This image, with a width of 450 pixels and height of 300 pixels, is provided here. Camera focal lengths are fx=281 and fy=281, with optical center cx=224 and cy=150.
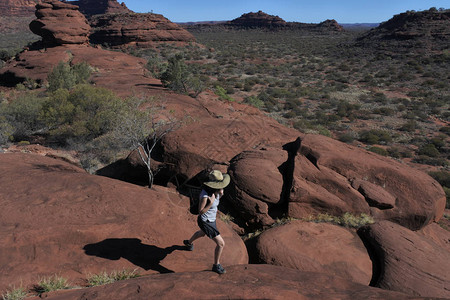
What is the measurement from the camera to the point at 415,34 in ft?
142

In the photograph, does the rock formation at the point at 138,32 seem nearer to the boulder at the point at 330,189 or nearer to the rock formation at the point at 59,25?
the rock formation at the point at 59,25

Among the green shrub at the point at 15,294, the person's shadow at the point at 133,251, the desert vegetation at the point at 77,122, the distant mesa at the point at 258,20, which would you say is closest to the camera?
the green shrub at the point at 15,294

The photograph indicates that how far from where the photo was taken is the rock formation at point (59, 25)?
1169 inches

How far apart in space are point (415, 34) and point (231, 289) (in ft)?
174

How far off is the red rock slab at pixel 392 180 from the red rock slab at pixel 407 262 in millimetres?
982

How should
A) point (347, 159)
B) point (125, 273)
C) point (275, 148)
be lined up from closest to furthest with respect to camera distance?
point (125, 273) → point (347, 159) → point (275, 148)

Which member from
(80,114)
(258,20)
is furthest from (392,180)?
(258,20)

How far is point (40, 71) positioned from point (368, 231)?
2583cm

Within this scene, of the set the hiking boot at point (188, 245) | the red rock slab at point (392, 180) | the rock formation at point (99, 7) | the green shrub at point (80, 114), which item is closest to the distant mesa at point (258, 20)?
the rock formation at point (99, 7)

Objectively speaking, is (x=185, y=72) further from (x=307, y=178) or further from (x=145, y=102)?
(x=307, y=178)

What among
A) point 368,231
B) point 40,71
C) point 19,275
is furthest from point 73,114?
point 40,71

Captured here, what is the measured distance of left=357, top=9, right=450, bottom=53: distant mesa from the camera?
39.7 metres

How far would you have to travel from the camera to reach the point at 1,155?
7102mm

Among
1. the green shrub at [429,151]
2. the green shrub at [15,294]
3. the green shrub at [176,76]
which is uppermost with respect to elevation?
the green shrub at [176,76]
